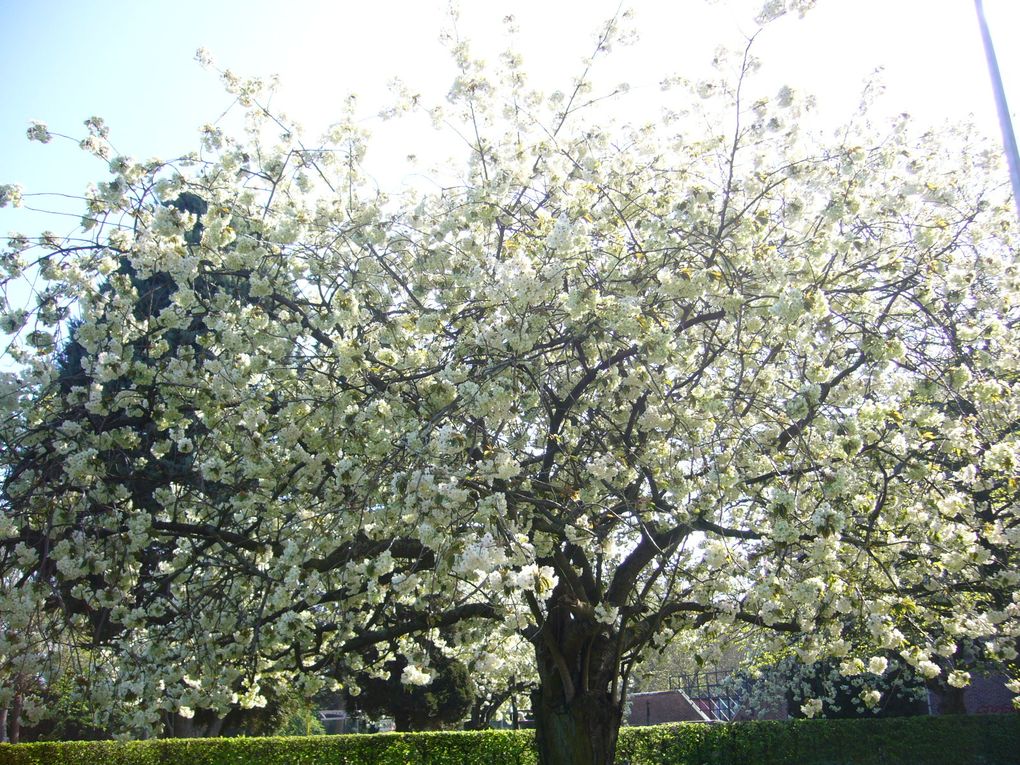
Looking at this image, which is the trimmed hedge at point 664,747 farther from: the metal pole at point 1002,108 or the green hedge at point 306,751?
the metal pole at point 1002,108

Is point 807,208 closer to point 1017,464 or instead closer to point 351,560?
point 1017,464

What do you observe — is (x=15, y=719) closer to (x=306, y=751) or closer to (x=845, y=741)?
(x=306, y=751)

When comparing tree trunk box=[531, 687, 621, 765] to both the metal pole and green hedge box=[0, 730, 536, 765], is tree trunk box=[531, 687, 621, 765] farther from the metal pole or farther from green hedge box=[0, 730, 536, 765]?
green hedge box=[0, 730, 536, 765]

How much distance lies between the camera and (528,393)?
19.7 feet

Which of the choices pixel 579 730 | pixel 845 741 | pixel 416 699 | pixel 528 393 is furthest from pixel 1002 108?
pixel 416 699

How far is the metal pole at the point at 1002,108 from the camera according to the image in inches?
170

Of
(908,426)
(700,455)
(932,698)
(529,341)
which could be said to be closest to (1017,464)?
(908,426)

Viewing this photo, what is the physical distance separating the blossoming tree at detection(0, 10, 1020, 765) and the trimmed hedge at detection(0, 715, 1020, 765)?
5.85 meters

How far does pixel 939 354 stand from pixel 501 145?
4129 millimetres

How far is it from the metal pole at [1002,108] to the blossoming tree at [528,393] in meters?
1.18

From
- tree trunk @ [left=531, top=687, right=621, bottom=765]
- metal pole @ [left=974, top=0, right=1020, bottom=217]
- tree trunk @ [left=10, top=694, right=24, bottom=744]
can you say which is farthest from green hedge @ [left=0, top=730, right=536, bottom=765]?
metal pole @ [left=974, top=0, right=1020, bottom=217]

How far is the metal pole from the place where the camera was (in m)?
4.31

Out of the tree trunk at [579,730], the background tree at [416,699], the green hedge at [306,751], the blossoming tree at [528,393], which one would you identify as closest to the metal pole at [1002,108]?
the blossoming tree at [528,393]

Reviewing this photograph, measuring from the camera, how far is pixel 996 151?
27.0 feet
